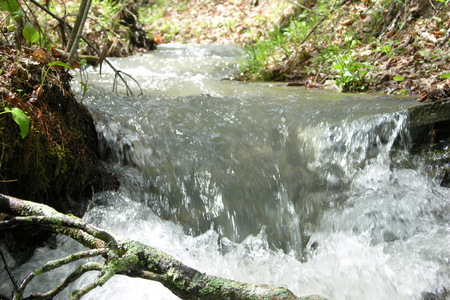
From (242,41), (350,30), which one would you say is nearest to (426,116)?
(350,30)

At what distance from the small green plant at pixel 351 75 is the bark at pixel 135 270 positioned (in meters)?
3.96

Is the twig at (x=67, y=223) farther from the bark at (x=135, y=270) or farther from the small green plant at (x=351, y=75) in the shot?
the small green plant at (x=351, y=75)

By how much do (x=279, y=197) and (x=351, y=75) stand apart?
2341 mm

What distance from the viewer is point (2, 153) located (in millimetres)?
2068

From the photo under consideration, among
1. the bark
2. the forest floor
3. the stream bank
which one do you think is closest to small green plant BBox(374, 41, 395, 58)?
the forest floor

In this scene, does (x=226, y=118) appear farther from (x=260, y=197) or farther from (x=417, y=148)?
(x=417, y=148)

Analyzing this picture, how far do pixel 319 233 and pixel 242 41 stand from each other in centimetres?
773

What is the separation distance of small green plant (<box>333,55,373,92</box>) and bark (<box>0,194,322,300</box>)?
396 cm

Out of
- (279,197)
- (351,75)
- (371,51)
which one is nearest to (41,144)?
(279,197)

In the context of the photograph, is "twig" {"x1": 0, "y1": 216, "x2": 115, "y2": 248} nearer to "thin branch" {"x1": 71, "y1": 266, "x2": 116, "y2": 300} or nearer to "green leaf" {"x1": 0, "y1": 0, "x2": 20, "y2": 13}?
"thin branch" {"x1": 71, "y1": 266, "x2": 116, "y2": 300}

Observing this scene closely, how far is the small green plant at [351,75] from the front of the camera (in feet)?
15.5

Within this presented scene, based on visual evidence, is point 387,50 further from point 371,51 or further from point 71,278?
point 71,278

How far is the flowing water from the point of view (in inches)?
93.4

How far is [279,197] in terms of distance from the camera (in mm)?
3170
